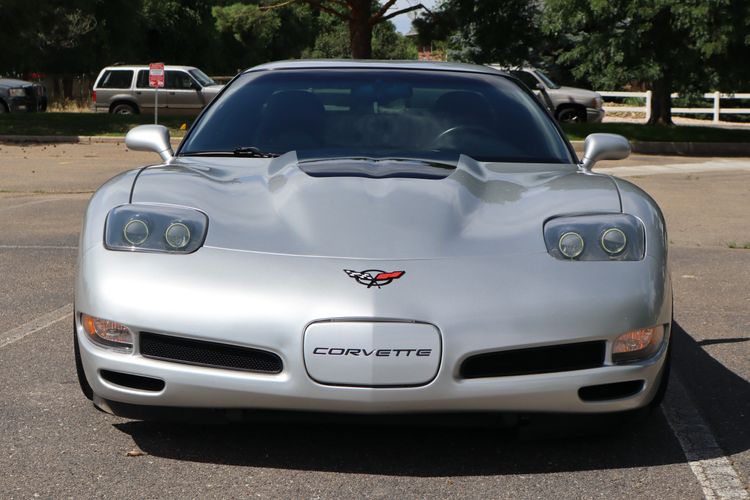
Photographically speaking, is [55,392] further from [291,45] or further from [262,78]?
[291,45]

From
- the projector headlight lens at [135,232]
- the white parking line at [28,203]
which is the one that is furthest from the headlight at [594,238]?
the white parking line at [28,203]

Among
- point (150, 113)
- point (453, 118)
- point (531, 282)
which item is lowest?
point (150, 113)

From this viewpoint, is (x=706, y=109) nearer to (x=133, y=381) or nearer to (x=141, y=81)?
(x=141, y=81)

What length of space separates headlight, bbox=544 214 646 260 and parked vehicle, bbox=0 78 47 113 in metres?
31.0

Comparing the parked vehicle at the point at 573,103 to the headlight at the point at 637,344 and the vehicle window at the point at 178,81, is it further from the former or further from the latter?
the headlight at the point at 637,344

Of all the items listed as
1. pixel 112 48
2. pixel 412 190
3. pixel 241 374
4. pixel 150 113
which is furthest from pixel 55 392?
pixel 112 48

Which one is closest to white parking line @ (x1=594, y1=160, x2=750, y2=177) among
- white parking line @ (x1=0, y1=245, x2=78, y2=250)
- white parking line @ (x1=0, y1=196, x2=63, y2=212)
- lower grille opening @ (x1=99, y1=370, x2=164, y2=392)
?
white parking line @ (x1=0, y1=196, x2=63, y2=212)

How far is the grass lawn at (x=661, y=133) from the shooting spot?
82.1ft

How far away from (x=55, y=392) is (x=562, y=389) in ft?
7.12

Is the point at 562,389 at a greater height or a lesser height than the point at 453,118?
lesser

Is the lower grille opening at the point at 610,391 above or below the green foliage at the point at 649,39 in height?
below

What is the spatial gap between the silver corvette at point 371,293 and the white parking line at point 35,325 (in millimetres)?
1821

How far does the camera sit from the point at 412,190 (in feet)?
13.6

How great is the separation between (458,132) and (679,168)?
15447 mm
